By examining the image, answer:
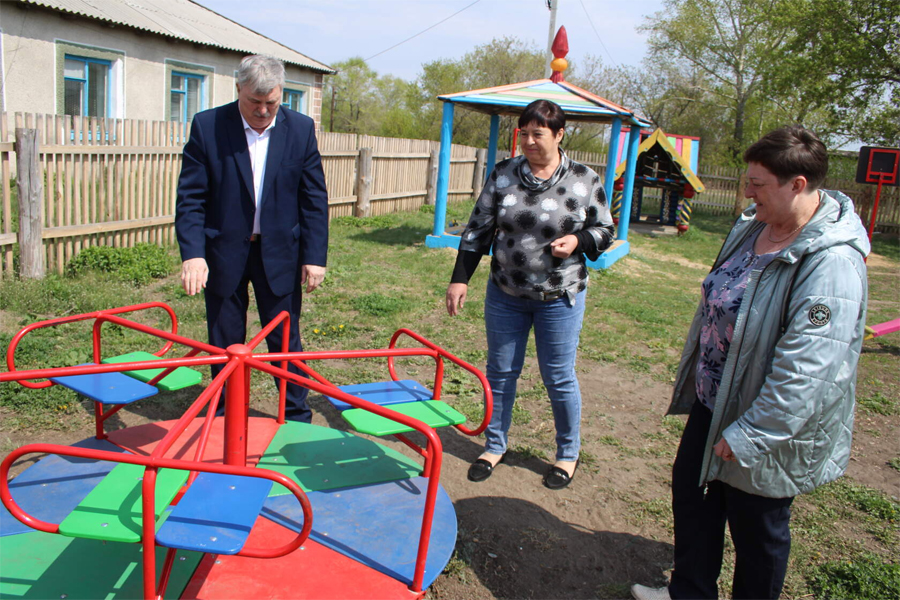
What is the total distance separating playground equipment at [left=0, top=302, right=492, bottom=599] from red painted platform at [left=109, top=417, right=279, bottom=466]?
11 millimetres

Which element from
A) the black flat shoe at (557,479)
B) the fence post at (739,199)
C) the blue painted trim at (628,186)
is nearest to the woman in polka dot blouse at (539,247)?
the black flat shoe at (557,479)

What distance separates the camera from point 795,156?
6.33 ft

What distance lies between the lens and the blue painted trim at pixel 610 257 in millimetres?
9219

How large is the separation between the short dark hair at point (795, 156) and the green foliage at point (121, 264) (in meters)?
6.01

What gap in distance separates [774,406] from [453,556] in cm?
149

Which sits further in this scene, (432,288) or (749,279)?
(432,288)

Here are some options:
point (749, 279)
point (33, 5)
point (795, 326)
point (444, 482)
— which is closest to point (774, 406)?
point (795, 326)

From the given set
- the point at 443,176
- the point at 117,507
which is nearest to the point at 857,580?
the point at 117,507

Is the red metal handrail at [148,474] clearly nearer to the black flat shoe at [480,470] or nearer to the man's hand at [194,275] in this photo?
the man's hand at [194,275]

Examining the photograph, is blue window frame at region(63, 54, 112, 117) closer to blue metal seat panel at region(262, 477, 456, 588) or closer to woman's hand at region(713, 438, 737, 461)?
blue metal seat panel at region(262, 477, 456, 588)

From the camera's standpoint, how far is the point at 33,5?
1202cm

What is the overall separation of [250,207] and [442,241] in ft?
20.4

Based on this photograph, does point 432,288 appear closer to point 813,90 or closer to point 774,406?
point 774,406

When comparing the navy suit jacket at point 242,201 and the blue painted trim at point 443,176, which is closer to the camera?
the navy suit jacket at point 242,201
